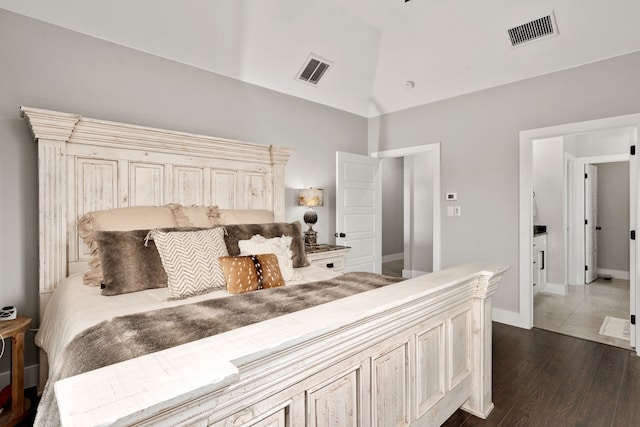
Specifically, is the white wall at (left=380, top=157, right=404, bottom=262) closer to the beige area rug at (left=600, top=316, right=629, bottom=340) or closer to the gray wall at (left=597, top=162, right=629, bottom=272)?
the gray wall at (left=597, top=162, right=629, bottom=272)

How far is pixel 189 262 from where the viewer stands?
A: 6.41 feet

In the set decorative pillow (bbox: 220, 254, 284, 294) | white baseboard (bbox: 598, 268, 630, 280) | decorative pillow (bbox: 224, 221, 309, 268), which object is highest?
decorative pillow (bbox: 224, 221, 309, 268)

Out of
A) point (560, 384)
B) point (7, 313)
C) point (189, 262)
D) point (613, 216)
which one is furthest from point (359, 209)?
point (613, 216)

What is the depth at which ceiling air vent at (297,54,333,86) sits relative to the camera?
3.50 meters

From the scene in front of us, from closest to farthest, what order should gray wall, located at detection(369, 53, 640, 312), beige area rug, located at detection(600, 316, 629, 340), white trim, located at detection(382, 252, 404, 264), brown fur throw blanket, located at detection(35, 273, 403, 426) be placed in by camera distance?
brown fur throw blanket, located at detection(35, 273, 403, 426), gray wall, located at detection(369, 53, 640, 312), beige area rug, located at detection(600, 316, 629, 340), white trim, located at detection(382, 252, 404, 264)

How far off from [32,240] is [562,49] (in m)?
4.57

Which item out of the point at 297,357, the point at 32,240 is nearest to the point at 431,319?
the point at 297,357

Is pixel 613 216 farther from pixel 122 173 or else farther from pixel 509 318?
pixel 122 173

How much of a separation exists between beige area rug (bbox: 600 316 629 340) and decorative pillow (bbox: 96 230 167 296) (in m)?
3.95

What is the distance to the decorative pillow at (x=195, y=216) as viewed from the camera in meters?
2.58

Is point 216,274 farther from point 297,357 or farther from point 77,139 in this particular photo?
point 77,139

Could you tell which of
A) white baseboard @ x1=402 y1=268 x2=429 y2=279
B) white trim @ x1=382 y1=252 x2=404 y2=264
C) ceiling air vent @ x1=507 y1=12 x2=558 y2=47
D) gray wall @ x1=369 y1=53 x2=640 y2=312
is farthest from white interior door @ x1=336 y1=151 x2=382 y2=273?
white trim @ x1=382 y1=252 x2=404 y2=264

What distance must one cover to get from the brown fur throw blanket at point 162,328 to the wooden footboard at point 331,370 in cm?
36

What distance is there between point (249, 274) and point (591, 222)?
233 inches
